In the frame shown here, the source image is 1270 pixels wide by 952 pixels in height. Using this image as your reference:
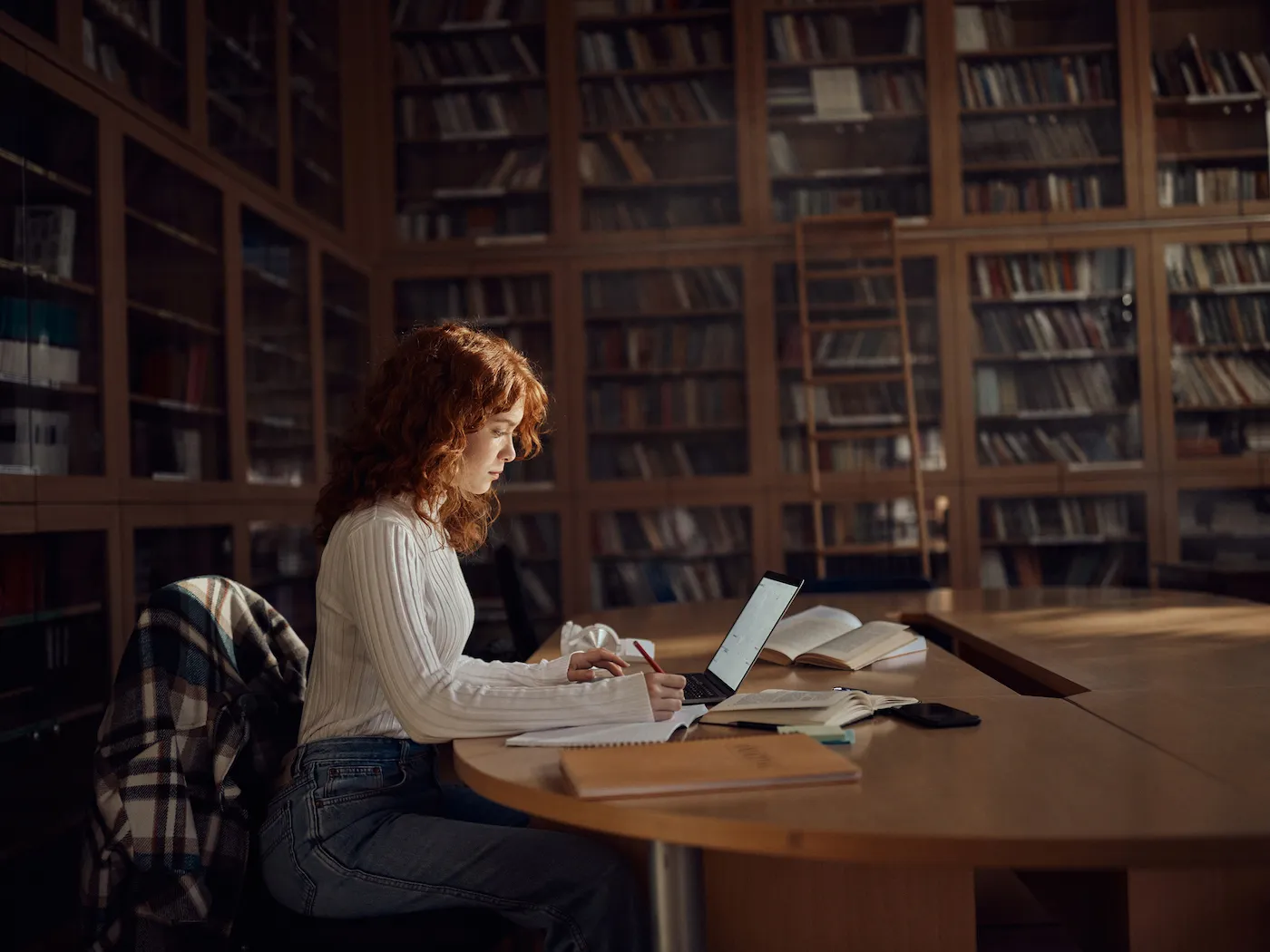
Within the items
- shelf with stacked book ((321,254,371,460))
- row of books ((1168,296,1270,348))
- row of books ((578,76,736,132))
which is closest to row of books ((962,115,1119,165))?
row of books ((1168,296,1270,348))

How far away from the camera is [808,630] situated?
7.28ft

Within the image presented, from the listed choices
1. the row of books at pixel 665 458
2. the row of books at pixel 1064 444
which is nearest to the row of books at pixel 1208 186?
the row of books at pixel 1064 444

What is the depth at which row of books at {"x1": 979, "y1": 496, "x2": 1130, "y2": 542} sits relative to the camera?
4.97 metres

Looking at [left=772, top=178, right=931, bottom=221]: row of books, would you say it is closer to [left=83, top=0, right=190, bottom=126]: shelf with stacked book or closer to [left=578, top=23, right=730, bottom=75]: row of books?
[left=578, top=23, right=730, bottom=75]: row of books

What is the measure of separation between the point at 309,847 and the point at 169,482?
2.18 m

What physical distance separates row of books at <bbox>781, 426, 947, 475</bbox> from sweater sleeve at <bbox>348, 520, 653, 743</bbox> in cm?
373

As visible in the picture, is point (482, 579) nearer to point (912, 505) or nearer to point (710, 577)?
point (710, 577)

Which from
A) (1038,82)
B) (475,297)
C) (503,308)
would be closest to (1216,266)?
(1038,82)

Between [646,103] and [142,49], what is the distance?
8.29ft

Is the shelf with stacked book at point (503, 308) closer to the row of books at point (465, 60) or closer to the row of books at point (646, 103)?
the row of books at point (646, 103)

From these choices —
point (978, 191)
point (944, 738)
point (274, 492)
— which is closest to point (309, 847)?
point (944, 738)

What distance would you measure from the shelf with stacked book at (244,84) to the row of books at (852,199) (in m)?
2.26

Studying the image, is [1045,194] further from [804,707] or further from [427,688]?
[427,688]

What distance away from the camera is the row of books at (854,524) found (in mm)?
4996
